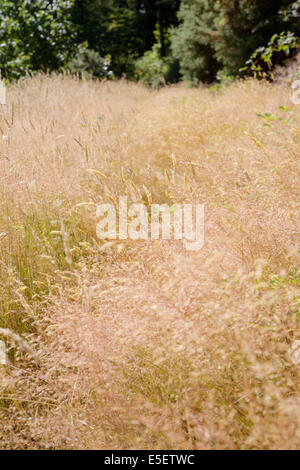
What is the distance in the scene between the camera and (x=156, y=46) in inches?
593

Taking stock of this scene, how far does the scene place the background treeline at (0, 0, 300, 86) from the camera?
22.0 ft

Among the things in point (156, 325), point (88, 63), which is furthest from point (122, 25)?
point (156, 325)

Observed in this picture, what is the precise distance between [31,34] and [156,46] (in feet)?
24.4

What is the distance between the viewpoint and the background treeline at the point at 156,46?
22.0ft

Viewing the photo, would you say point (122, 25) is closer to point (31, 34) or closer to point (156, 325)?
point (31, 34)

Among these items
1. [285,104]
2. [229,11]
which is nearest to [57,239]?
[285,104]

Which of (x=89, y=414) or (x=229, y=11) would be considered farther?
(x=229, y=11)

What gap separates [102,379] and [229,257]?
0.73 meters

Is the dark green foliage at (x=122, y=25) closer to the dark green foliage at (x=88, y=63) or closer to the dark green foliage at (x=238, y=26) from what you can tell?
the dark green foliage at (x=88, y=63)

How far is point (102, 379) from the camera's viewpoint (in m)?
1.35

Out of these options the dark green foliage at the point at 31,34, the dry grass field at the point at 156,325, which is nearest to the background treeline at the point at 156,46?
the dark green foliage at the point at 31,34
